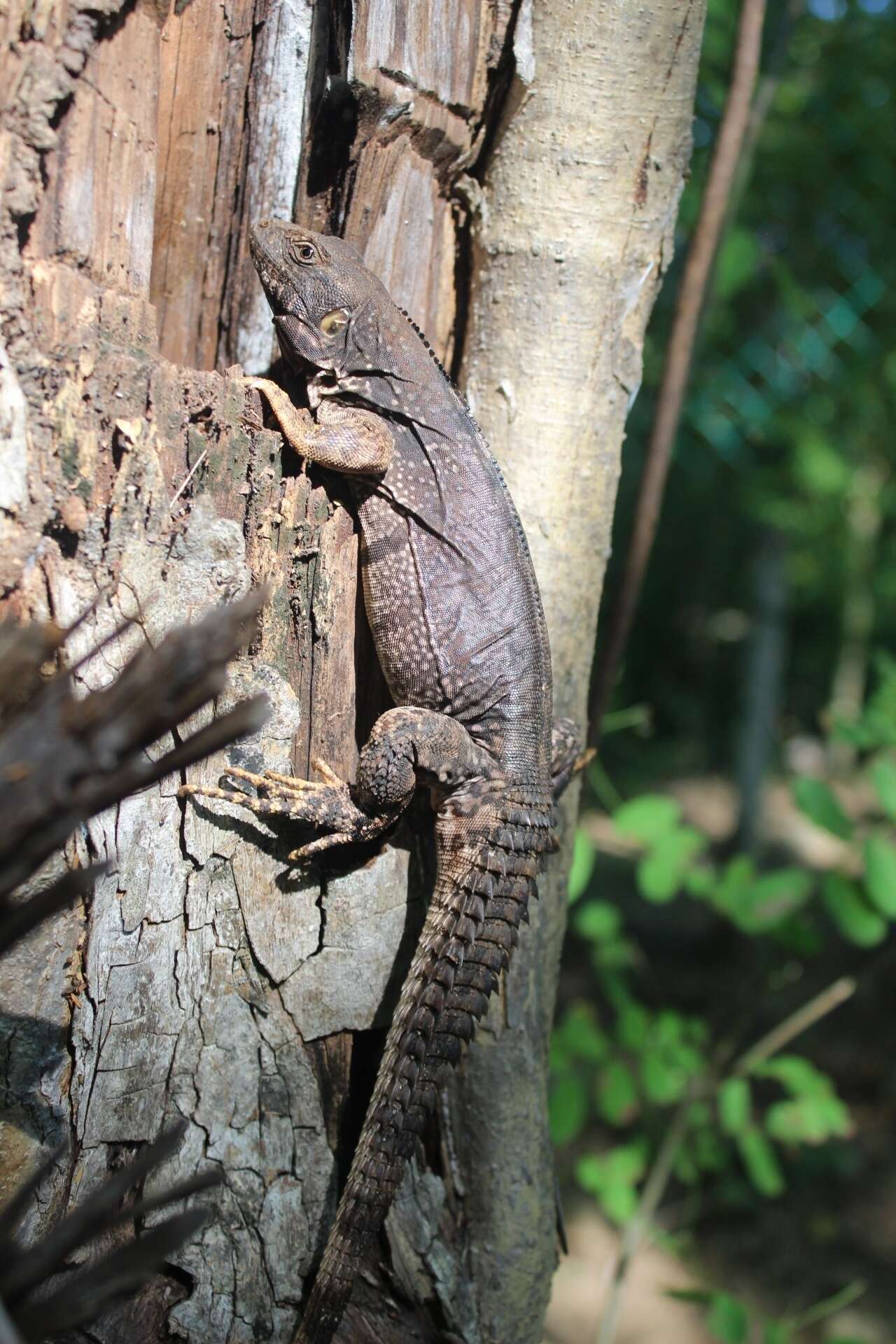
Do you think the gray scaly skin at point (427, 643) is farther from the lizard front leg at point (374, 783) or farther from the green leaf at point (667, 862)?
the green leaf at point (667, 862)

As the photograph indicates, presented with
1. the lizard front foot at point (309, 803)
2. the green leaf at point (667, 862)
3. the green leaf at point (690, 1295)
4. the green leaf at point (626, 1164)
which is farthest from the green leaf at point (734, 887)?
the lizard front foot at point (309, 803)

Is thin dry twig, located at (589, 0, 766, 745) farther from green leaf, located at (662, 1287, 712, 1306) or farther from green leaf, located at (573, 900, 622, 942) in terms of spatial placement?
green leaf, located at (662, 1287, 712, 1306)

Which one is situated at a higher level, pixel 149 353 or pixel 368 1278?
pixel 149 353

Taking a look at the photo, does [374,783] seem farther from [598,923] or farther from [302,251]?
[598,923]

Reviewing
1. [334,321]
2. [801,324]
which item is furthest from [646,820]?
[801,324]

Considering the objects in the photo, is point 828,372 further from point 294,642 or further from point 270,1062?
point 270,1062

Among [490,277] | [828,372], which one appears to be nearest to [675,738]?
[828,372]

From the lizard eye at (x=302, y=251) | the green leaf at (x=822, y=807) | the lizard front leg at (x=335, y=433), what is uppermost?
the lizard eye at (x=302, y=251)
